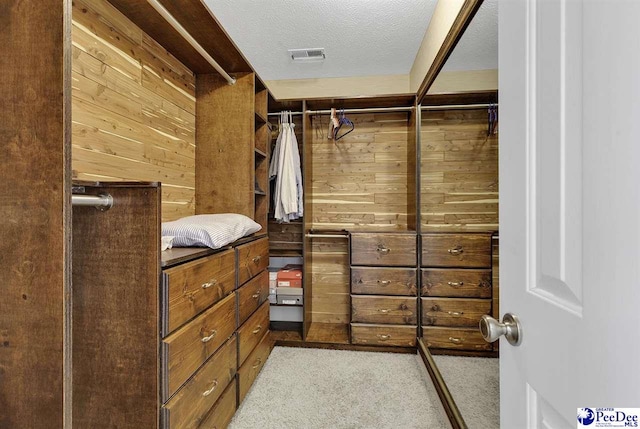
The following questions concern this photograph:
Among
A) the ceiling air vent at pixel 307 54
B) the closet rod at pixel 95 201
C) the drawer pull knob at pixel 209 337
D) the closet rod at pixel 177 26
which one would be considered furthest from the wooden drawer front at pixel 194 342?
the ceiling air vent at pixel 307 54

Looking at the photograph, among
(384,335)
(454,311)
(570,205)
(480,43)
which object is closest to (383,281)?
(384,335)

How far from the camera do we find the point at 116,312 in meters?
1.10

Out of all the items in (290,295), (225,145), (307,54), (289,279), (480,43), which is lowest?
(290,295)

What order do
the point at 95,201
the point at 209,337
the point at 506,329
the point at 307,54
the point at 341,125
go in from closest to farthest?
Answer: the point at 506,329 < the point at 95,201 < the point at 209,337 < the point at 307,54 < the point at 341,125

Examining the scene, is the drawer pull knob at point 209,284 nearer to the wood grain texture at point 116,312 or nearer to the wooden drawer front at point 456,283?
the wood grain texture at point 116,312

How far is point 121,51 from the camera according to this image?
1607 mm

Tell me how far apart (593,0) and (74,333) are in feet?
4.96

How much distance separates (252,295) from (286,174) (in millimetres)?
1080

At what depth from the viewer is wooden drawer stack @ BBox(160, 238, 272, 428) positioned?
1.16 m

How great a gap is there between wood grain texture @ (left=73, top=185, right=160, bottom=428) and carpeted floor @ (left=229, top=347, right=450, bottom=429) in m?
0.82

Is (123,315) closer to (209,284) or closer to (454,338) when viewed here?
(209,284)

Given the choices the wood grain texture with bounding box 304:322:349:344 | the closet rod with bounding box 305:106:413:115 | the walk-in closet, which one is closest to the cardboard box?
the walk-in closet

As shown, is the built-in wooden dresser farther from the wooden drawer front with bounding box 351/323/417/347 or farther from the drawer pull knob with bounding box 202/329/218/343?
the wooden drawer front with bounding box 351/323/417/347

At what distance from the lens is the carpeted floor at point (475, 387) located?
1068mm
